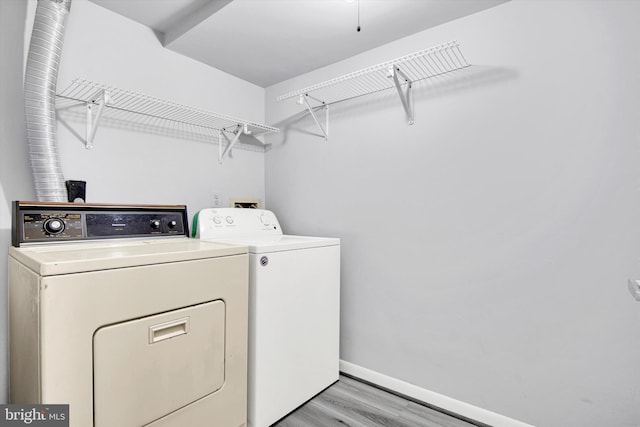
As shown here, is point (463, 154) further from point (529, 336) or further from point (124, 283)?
point (124, 283)

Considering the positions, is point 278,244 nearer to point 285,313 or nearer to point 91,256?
point 285,313

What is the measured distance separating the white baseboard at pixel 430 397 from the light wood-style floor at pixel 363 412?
37 millimetres

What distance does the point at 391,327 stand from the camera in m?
1.94

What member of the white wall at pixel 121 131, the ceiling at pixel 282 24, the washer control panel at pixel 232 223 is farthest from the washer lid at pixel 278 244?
the ceiling at pixel 282 24

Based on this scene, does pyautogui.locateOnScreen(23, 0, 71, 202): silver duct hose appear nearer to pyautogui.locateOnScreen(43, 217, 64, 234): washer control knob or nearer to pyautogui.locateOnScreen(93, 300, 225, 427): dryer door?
pyautogui.locateOnScreen(43, 217, 64, 234): washer control knob

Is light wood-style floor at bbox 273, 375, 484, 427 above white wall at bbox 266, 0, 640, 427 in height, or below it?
below

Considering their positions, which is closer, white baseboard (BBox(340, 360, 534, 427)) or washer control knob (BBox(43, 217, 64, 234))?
washer control knob (BBox(43, 217, 64, 234))

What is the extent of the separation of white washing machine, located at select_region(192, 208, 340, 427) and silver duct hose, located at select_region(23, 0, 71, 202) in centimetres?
70

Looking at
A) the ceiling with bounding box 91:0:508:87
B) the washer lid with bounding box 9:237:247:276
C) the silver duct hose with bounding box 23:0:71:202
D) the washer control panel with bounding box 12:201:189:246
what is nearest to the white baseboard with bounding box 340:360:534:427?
the washer lid with bounding box 9:237:247:276

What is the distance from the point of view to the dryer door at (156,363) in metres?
1.02

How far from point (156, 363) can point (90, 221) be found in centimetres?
78

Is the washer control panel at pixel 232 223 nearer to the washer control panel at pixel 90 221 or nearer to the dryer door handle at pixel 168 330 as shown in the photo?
the washer control panel at pixel 90 221

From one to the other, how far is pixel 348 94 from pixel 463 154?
0.87 meters

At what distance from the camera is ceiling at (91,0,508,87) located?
5.30 feet
